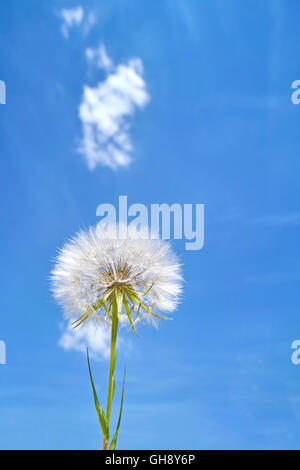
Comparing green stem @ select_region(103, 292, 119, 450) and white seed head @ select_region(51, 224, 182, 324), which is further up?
white seed head @ select_region(51, 224, 182, 324)

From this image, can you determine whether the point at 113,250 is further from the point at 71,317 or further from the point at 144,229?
the point at 71,317

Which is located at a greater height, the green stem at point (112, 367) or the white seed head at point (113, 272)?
the white seed head at point (113, 272)
